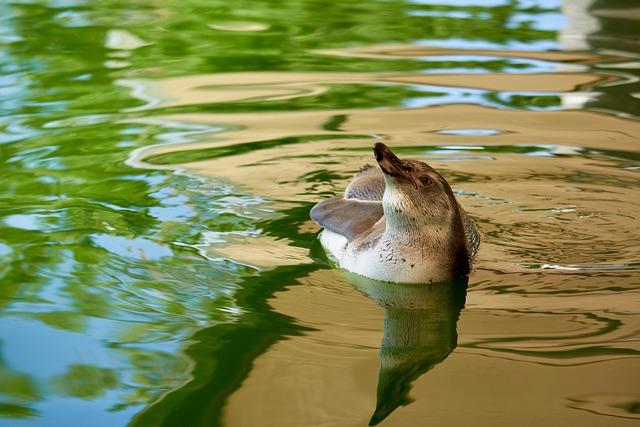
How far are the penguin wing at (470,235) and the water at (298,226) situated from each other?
9 cm

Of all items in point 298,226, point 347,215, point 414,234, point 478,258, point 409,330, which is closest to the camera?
point 409,330

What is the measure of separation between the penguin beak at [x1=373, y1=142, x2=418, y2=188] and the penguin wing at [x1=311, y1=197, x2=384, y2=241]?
3.02 feet

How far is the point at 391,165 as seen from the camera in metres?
6.87

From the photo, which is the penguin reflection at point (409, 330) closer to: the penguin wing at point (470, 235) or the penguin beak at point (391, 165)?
the penguin wing at point (470, 235)

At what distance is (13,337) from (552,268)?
3.15 metres

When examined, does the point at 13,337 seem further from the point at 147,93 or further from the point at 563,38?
the point at 563,38

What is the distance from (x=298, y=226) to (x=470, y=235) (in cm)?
127

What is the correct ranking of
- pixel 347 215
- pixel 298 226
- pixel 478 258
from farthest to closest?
pixel 298 226 → pixel 347 215 → pixel 478 258

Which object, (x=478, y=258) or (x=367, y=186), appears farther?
(x=367, y=186)

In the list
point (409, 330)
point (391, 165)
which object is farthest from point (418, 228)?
point (409, 330)

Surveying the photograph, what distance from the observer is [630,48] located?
14008 mm

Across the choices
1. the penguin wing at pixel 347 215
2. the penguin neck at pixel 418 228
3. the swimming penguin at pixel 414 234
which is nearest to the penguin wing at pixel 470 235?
the swimming penguin at pixel 414 234

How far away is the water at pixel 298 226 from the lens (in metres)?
5.96

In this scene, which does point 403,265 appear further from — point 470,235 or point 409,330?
point 470,235
